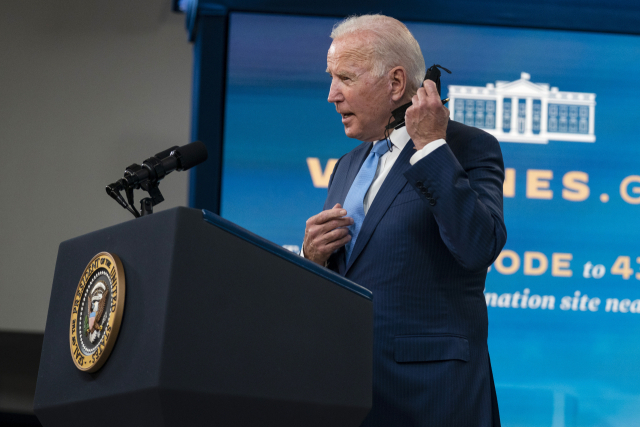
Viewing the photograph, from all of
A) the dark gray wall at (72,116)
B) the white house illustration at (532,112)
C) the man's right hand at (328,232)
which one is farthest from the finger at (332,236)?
the dark gray wall at (72,116)

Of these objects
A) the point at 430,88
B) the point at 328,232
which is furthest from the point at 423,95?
the point at 328,232

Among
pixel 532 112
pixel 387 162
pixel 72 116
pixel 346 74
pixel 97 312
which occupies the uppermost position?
pixel 72 116

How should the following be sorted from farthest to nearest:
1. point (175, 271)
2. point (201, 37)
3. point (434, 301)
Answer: point (201, 37) → point (434, 301) → point (175, 271)

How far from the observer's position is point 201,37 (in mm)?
3207

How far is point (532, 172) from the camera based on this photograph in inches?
122

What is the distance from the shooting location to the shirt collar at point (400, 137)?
59.3 inches

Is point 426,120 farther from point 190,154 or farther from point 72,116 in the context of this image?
point 72,116

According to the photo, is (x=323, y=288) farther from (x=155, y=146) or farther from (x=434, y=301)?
(x=155, y=146)

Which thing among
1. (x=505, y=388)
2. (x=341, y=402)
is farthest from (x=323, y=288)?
(x=505, y=388)

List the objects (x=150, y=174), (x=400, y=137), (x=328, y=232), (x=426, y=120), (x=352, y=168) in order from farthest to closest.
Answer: (x=352, y=168) → (x=400, y=137) → (x=328, y=232) → (x=426, y=120) → (x=150, y=174)

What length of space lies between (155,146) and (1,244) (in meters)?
1.07

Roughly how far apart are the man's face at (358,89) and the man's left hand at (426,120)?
23 centimetres

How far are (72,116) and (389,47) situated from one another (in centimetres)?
295

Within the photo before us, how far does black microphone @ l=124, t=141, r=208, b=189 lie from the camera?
1.16m
